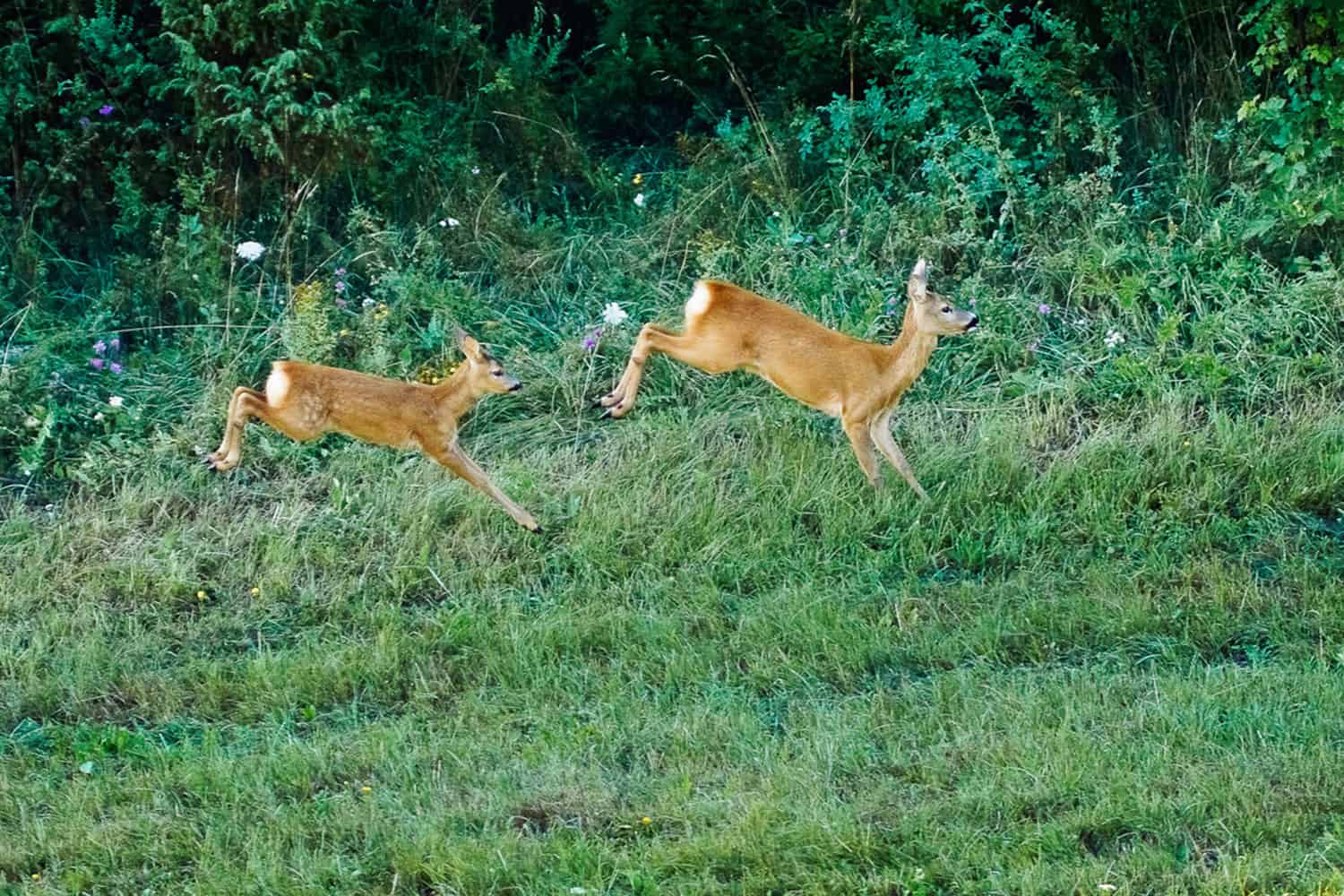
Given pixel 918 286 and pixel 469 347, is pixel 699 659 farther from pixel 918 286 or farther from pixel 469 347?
pixel 918 286

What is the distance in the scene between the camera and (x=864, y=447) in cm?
821

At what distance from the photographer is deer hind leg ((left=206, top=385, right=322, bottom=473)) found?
6.97 metres

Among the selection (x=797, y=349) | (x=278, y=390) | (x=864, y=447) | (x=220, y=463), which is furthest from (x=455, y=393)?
(x=864, y=447)

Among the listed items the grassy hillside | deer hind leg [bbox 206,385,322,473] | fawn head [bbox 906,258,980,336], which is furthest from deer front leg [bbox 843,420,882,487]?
deer hind leg [bbox 206,385,322,473]

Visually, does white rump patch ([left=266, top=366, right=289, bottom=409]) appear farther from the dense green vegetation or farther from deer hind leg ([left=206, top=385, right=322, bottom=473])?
the dense green vegetation

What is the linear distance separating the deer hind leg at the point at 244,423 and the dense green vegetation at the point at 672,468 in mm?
893

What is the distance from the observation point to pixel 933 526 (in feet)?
27.4

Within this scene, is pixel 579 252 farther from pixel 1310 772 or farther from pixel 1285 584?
pixel 1310 772

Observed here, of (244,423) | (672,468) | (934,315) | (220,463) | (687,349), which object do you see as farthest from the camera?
(672,468)

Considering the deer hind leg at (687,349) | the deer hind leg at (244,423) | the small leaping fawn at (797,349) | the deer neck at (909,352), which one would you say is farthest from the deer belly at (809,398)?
the deer hind leg at (244,423)

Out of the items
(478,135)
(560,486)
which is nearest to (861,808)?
(560,486)

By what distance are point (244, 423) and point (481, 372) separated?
2.97 feet

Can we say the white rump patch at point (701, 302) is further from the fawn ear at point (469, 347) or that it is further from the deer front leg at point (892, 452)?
the deer front leg at point (892, 452)

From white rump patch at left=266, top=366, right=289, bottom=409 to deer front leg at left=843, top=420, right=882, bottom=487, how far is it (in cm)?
232
